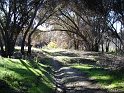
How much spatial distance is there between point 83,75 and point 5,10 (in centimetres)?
1603

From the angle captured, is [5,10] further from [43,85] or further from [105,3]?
[43,85]

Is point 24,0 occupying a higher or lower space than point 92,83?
higher

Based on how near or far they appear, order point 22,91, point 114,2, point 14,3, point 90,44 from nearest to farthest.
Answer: point 22,91
point 114,2
point 14,3
point 90,44

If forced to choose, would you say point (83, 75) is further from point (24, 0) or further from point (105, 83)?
point (24, 0)

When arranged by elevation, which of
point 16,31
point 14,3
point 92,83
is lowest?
point 92,83

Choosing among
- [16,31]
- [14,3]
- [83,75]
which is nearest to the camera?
[83,75]

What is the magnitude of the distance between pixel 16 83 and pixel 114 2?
21131mm

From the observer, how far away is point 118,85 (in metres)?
23.2

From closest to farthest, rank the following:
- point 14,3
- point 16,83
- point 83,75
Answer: point 16,83 → point 83,75 → point 14,3

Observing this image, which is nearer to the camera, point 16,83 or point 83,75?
point 16,83

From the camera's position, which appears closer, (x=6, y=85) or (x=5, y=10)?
(x=6, y=85)

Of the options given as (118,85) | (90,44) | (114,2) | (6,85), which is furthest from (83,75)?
(90,44)

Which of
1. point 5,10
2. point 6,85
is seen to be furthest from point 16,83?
point 5,10

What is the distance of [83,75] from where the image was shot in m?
30.6
